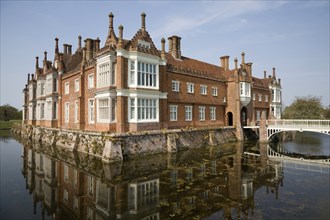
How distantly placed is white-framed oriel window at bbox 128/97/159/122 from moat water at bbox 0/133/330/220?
4.21 metres

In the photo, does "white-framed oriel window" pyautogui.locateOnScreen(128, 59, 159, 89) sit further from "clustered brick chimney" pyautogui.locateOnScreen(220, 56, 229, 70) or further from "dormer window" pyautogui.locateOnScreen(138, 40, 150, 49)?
"clustered brick chimney" pyautogui.locateOnScreen(220, 56, 229, 70)

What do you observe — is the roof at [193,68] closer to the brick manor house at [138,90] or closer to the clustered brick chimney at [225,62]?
the brick manor house at [138,90]

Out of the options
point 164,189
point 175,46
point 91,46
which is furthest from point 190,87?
point 164,189

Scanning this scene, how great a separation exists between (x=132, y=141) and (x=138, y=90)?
495cm

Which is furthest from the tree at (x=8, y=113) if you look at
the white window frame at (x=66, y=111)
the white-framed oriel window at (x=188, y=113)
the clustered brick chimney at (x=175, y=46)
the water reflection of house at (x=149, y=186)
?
the white-framed oriel window at (x=188, y=113)

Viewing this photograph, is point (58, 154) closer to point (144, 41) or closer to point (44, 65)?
point (144, 41)

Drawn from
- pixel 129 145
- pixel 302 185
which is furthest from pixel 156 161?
pixel 302 185

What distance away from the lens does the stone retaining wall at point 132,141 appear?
18156 millimetres

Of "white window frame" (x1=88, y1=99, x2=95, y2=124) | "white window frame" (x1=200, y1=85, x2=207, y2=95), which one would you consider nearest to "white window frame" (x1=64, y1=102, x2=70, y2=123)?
"white window frame" (x1=88, y1=99, x2=95, y2=124)

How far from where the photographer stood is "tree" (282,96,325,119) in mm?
49281

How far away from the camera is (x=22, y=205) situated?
10477 millimetres

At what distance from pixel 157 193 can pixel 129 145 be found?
797cm

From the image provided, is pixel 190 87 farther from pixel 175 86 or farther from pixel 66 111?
Result: pixel 66 111

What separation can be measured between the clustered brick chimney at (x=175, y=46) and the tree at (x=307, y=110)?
33.7 metres
